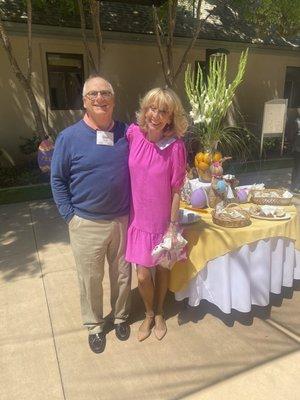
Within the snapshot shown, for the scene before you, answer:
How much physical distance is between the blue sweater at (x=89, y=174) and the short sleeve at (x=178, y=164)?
0.31 meters

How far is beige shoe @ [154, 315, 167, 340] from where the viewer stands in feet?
9.11

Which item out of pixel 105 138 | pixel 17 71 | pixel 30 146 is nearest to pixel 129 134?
pixel 105 138

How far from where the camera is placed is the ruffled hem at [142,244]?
8.19ft

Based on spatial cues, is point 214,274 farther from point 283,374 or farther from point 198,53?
point 198,53

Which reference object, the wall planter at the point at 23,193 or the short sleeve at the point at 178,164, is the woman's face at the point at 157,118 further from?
the wall planter at the point at 23,193

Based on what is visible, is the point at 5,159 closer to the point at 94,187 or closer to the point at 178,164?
the point at 94,187

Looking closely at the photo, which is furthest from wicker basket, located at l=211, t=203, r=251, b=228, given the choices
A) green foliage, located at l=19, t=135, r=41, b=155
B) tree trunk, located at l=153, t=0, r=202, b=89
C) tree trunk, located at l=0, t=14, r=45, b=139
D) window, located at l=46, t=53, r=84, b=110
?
window, located at l=46, t=53, r=84, b=110

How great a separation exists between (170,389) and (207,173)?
1.89 meters

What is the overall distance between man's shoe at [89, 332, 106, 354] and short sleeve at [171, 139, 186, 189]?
50.5 inches

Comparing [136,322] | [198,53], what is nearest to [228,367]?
[136,322]

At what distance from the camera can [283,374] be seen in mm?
2395

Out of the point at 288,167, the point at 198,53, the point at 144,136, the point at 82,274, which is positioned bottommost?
the point at 288,167

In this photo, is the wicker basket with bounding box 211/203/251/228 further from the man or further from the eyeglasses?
the eyeglasses

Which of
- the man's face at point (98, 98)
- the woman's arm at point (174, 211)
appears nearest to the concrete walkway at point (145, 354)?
the woman's arm at point (174, 211)
